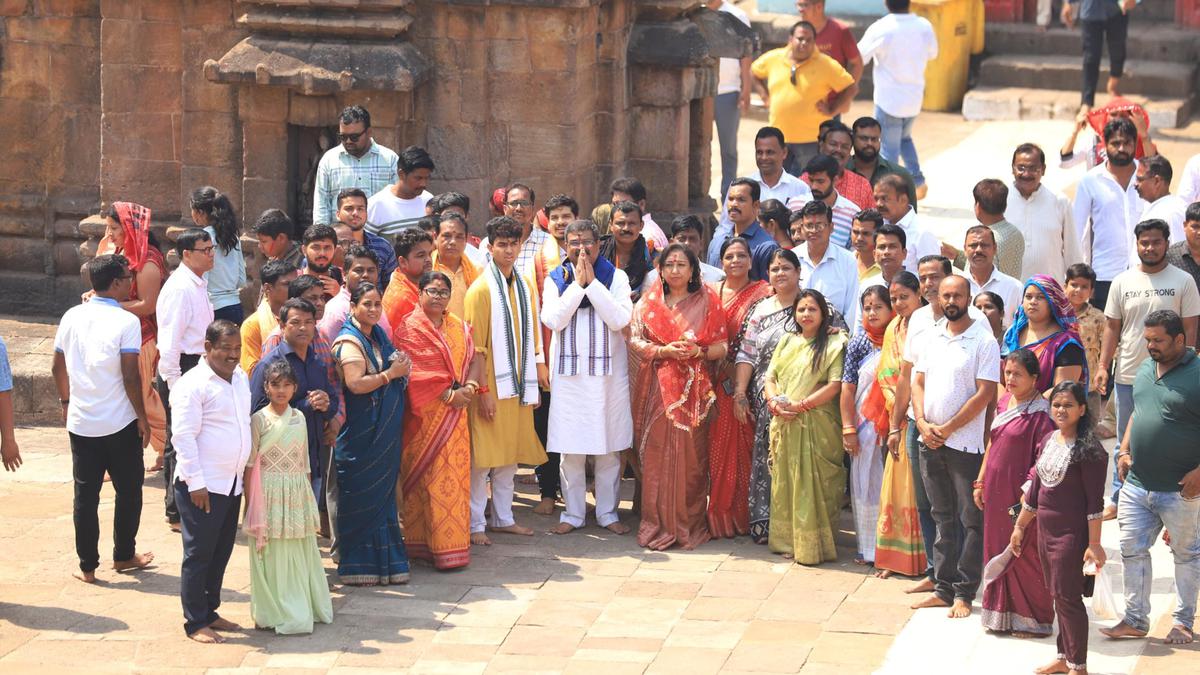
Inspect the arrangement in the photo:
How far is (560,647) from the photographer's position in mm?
8273

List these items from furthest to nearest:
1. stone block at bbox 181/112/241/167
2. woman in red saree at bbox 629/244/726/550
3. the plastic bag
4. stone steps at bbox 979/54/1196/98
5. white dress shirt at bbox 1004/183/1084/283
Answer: stone steps at bbox 979/54/1196/98
stone block at bbox 181/112/241/167
white dress shirt at bbox 1004/183/1084/283
woman in red saree at bbox 629/244/726/550
the plastic bag

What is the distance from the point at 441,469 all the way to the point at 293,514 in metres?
1.05

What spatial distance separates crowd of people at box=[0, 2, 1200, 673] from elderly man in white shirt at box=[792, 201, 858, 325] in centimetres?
1

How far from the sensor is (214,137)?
1180cm

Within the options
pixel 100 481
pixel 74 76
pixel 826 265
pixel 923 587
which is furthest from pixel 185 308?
pixel 923 587

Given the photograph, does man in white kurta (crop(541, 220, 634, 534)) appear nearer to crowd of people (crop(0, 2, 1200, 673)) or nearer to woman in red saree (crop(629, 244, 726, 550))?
crowd of people (crop(0, 2, 1200, 673))

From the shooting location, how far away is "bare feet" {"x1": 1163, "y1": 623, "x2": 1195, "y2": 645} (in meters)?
8.23

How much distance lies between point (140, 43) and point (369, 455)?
4066 millimetres

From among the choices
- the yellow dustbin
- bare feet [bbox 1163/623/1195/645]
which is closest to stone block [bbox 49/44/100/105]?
bare feet [bbox 1163/623/1195/645]

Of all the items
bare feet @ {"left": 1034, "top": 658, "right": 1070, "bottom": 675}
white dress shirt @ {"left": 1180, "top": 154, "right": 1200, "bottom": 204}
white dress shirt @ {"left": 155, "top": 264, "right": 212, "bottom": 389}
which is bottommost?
bare feet @ {"left": 1034, "top": 658, "right": 1070, "bottom": 675}

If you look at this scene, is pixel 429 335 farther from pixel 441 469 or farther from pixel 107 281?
pixel 107 281

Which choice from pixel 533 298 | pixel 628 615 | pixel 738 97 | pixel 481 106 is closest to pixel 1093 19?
pixel 738 97

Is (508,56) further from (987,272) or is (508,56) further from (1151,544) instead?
(1151,544)

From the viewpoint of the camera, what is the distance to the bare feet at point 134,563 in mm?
9109
